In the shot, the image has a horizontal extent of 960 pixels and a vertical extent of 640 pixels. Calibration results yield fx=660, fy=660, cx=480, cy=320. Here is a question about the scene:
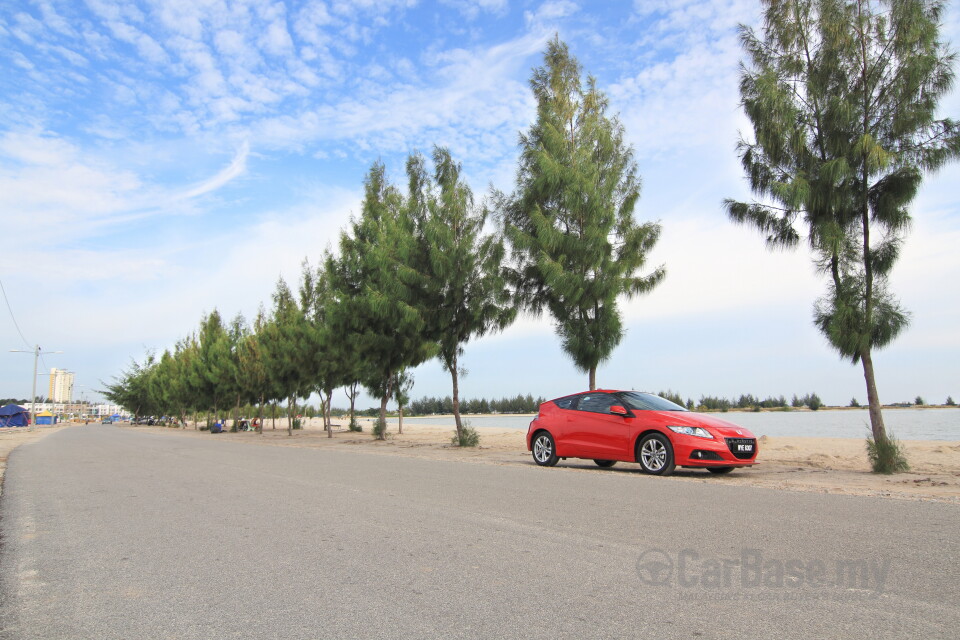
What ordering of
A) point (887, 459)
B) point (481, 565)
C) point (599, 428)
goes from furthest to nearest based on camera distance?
point (599, 428), point (887, 459), point (481, 565)

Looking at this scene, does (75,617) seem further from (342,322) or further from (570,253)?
(342,322)

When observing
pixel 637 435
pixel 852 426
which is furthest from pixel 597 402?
pixel 852 426

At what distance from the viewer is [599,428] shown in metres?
12.6

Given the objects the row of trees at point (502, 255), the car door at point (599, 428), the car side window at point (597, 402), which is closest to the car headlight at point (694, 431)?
the car door at point (599, 428)

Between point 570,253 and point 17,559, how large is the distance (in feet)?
54.0

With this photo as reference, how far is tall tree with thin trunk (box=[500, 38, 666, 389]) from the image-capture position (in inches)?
781

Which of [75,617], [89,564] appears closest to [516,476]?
[89,564]

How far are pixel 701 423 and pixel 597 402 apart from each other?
2150 mm

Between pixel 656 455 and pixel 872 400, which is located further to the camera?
pixel 872 400

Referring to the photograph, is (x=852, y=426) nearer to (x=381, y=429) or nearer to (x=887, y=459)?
(x=381, y=429)

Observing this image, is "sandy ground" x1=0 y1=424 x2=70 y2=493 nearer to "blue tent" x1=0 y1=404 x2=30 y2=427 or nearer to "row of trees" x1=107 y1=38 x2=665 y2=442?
"row of trees" x1=107 y1=38 x2=665 y2=442

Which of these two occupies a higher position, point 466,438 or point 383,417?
point 383,417

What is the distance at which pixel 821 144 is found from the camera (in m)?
14.1

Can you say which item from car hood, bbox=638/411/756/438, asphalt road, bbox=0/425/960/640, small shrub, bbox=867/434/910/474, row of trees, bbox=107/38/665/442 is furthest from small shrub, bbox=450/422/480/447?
asphalt road, bbox=0/425/960/640
